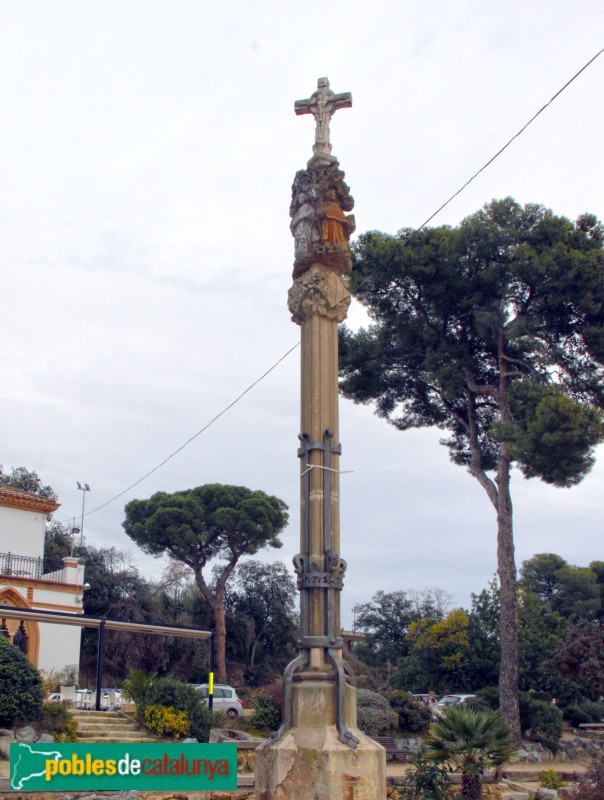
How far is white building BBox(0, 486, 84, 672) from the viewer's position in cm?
2488

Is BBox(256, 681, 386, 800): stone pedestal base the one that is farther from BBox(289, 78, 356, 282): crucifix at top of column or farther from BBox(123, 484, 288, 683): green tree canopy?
BBox(123, 484, 288, 683): green tree canopy

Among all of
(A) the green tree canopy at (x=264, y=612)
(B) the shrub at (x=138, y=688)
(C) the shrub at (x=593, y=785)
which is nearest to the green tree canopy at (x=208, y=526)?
(A) the green tree canopy at (x=264, y=612)

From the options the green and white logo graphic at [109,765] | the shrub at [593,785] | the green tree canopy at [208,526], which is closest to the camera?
the green and white logo graphic at [109,765]

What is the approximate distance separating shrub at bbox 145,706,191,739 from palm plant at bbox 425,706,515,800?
6.53 meters

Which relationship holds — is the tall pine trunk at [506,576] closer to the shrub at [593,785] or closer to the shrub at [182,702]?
the shrub at [182,702]

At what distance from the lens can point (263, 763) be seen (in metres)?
6.16

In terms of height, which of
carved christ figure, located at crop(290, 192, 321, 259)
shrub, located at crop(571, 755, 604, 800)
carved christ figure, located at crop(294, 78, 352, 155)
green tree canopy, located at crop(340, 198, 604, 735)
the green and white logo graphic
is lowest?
shrub, located at crop(571, 755, 604, 800)

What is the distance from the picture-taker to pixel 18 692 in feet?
44.3

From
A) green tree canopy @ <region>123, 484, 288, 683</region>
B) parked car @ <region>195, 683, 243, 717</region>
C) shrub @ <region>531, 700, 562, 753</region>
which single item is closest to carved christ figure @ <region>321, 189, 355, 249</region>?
shrub @ <region>531, 700, 562, 753</region>

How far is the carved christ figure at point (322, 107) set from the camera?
25.1 ft

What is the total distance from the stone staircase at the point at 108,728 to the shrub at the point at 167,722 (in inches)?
6.7

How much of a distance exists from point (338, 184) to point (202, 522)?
95.8 feet

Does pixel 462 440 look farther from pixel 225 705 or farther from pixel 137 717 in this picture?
pixel 137 717

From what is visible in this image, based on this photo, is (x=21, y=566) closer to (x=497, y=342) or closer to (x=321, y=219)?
(x=497, y=342)
